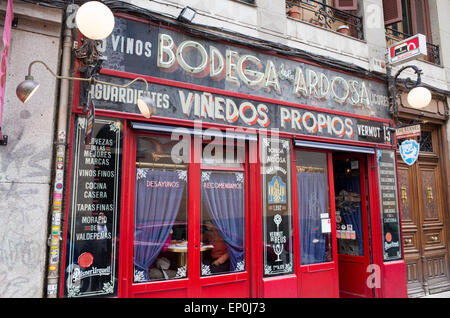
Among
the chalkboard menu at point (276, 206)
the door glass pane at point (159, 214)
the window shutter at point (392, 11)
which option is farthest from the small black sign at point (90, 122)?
the window shutter at point (392, 11)

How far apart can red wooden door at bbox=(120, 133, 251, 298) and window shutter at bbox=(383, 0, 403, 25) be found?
509 centimetres

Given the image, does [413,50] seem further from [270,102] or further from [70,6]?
[70,6]

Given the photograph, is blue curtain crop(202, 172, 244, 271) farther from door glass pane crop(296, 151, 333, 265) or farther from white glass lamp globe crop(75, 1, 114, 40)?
white glass lamp globe crop(75, 1, 114, 40)

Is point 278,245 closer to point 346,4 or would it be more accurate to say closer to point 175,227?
point 175,227

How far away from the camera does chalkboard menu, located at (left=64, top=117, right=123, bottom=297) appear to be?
3971mm

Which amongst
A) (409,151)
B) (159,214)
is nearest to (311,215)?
(409,151)

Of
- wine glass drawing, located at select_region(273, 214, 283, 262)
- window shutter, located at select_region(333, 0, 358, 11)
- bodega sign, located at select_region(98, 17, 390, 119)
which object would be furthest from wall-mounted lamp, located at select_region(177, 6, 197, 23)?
window shutter, located at select_region(333, 0, 358, 11)

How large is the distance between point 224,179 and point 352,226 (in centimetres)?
322

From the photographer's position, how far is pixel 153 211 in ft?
15.5

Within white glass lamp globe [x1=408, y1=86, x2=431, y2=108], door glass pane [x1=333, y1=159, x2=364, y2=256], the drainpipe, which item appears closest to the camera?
the drainpipe

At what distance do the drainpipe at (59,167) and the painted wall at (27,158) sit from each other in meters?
0.07

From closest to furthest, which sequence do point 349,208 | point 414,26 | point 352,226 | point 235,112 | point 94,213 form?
1. point 94,213
2. point 235,112
3. point 352,226
4. point 349,208
5. point 414,26

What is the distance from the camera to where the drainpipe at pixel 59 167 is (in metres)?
3.83

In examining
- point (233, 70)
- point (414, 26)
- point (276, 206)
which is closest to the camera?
point (233, 70)
